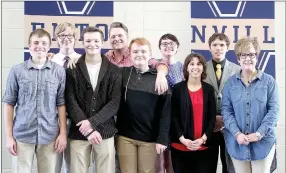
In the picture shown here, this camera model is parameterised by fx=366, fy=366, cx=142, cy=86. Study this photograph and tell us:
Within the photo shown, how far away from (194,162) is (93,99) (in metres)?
0.78

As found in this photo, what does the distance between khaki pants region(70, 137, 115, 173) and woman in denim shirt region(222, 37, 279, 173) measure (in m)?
0.77

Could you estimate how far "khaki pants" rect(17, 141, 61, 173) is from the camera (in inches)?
89.1

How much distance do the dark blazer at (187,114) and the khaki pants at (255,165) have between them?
229 mm

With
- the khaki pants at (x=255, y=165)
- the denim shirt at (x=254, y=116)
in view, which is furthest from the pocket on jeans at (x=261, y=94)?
the khaki pants at (x=255, y=165)

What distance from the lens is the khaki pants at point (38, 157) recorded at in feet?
7.43

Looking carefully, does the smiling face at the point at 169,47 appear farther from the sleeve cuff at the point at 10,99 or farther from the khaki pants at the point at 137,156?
the sleeve cuff at the point at 10,99

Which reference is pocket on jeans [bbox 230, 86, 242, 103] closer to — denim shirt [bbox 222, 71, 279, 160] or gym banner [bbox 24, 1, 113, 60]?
denim shirt [bbox 222, 71, 279, 160]

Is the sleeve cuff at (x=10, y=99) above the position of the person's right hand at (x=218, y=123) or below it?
above

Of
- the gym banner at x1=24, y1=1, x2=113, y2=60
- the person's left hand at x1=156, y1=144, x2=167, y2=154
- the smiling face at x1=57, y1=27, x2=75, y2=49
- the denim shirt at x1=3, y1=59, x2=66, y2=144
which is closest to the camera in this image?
the denim shirt at x1=3, y1=59, x2=66, y2=144

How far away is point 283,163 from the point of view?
344 centimetres

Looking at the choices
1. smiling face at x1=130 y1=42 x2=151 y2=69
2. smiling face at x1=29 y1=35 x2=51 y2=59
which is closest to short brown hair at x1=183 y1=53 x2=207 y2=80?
smiling face at x1=130 y1=42 x2=151 y2=69

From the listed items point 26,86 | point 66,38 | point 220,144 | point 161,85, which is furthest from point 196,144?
point 66,38

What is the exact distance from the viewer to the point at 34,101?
7.34ft

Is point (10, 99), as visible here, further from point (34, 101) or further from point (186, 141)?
point (186, 141)
